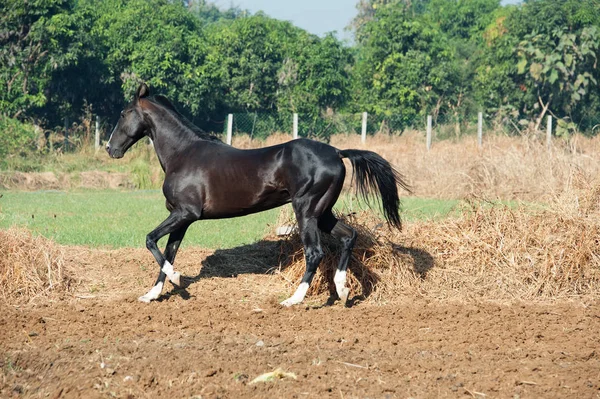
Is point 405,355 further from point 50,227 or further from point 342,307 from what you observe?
point 50,227

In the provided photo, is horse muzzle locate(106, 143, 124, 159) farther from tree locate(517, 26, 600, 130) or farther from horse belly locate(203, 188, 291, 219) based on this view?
tree locate(517, 26, 600, 130)

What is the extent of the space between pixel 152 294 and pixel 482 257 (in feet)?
13.5

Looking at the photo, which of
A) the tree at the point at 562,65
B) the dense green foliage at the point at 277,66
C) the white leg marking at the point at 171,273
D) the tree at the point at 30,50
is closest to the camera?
the white leg marking at the point at 171,273

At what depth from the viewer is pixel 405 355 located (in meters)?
6.73

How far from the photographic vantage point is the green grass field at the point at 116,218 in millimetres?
12383

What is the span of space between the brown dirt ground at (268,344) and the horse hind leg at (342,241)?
235 mm

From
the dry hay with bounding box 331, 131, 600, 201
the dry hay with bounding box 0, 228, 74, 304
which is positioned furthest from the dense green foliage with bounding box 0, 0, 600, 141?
the dry hay with bounding box 0, 228, 74, 304

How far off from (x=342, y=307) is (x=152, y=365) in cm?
Answer: 317

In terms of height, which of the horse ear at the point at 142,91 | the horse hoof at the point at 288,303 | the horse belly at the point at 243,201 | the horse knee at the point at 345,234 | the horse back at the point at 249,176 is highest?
the horse ear at the point at 142,91

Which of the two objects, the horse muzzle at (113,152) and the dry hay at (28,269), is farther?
the horse muzzle at (113,152)

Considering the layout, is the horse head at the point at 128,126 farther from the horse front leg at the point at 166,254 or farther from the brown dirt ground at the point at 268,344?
the brown dirt ground at the point at 268,344

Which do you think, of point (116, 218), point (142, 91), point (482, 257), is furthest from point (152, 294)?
point (116, 218)

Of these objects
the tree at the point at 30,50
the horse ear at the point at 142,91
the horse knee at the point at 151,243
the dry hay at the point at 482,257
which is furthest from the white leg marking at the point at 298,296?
the tree at the point at 30,50

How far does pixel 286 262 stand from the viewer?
9.98 m
